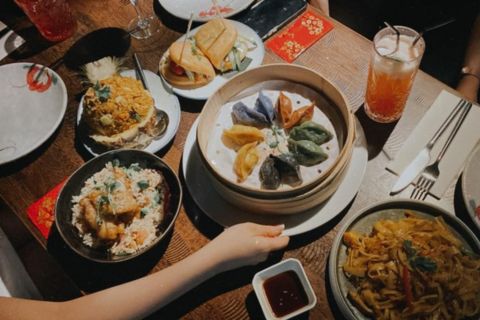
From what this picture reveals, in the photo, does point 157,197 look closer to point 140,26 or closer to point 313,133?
point 313,133

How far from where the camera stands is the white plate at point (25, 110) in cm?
207

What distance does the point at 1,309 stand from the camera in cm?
148

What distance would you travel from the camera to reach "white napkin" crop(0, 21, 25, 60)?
2480 millimetres

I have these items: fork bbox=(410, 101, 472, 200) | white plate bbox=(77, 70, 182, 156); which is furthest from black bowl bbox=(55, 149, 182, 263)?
fork bbox=(410, 101, 472, 200)

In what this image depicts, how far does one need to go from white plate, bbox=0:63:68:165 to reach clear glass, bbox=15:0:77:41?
274 millimetres

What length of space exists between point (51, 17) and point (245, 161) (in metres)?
1.59

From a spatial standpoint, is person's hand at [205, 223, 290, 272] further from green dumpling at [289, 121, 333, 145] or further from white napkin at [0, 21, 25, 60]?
white napkin at [0, 21, 25, 60]

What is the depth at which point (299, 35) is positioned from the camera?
88.0 inches

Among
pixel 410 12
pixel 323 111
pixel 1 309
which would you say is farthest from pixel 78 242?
pixel 410 12

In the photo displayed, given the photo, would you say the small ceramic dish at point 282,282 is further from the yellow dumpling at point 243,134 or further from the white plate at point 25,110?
the white plate at point 25,110

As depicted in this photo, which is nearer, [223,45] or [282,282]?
[282,282]

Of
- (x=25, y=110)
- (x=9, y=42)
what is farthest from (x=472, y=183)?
(x=9, y=42)

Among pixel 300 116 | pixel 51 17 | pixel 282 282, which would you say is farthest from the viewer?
pixel 51 17

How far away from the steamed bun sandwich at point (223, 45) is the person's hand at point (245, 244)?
0.97 meters
